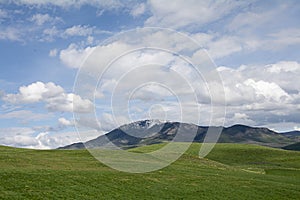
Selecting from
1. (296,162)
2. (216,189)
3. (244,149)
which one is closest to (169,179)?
(216,189)

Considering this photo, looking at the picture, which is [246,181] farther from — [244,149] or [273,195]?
[244,149]

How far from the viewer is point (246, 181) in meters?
58.5

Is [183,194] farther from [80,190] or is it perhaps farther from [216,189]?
[80,190]

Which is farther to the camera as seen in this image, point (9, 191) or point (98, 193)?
point (98, 193)

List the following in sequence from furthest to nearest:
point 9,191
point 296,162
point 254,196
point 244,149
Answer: point 244,149 < point 296,162 < point 254,196 < point 9,191

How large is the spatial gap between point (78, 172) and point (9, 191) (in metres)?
13.8

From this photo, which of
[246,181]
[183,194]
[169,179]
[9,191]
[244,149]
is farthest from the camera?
[244,149]

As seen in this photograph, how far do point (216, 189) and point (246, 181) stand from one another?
10934mm

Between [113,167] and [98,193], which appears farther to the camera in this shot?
[113,167]

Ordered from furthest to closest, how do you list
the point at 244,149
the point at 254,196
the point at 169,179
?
the point at 244,149 → the point at 169,179 → the point at 254,196

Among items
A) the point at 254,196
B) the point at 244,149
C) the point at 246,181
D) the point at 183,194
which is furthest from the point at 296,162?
the point at 183,194

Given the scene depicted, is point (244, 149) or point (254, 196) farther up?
point (244, 149)

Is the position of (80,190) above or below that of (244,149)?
below

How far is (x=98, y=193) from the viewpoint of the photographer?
40.2 m
